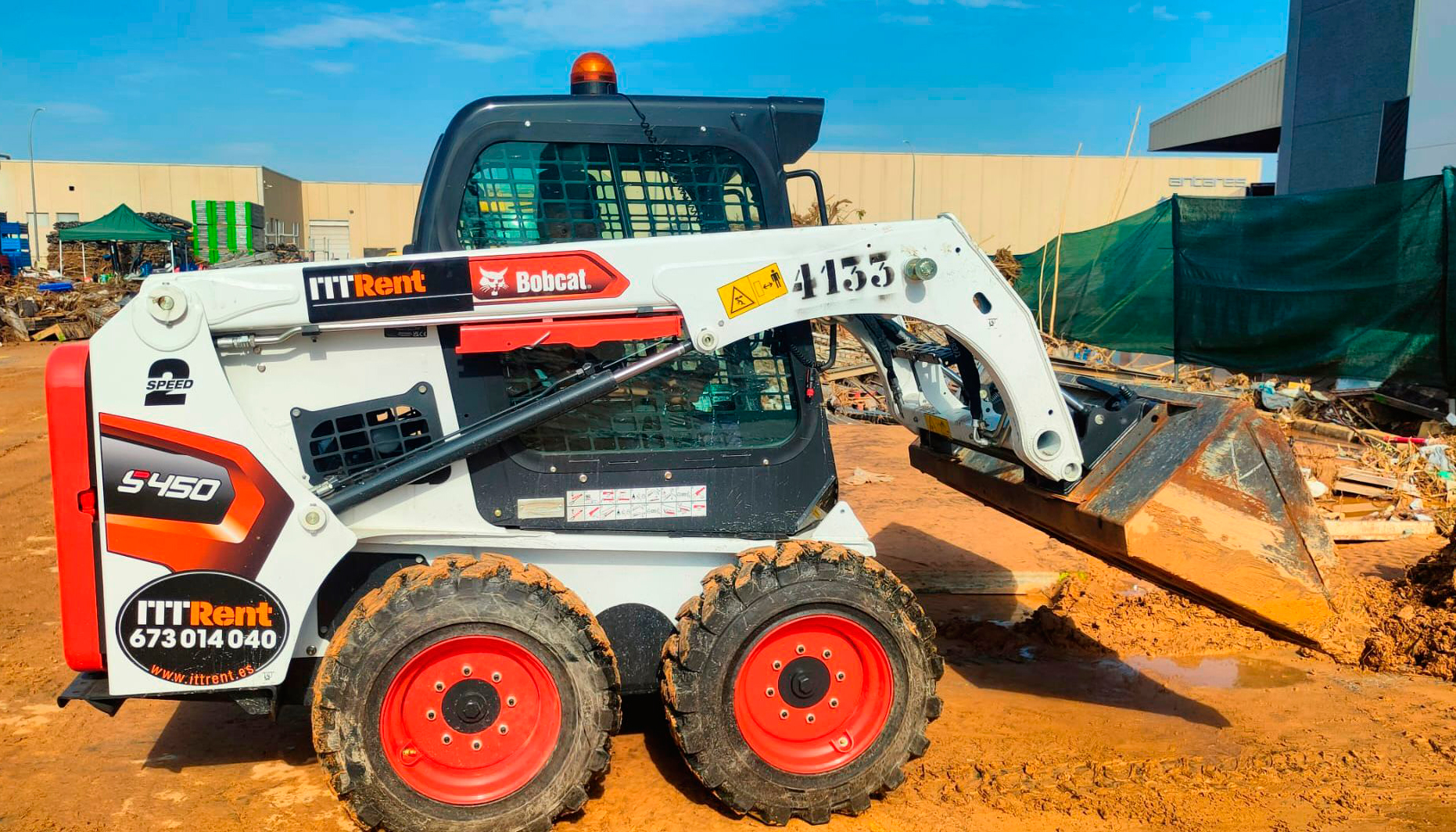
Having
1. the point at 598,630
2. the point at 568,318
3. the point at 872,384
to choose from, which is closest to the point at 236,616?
the point at 598,630

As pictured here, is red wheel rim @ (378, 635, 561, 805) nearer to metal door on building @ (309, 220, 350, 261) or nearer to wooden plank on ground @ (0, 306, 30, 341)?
wooden plank on ground @ (0, 306, 30, 341)

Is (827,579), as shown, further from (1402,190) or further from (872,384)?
(872,384)

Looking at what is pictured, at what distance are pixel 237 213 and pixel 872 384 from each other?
1181 inches

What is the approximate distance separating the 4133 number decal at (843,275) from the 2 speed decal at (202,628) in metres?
2.04

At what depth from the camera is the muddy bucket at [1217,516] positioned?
12.6 feet

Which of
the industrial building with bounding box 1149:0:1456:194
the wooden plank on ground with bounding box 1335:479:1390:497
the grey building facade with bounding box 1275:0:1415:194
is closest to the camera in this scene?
the wooden plank on ground with bounding box 1335:479:1390:497

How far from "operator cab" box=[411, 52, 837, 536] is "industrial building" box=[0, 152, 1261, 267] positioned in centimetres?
3417

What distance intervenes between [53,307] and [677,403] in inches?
983

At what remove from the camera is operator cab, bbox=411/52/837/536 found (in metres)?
3.59

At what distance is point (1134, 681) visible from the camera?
5.08 metres

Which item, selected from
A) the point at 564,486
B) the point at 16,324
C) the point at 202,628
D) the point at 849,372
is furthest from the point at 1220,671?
the point at 16,324

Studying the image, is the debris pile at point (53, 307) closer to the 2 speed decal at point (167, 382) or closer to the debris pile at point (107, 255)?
the debris pile at point (107, 255)

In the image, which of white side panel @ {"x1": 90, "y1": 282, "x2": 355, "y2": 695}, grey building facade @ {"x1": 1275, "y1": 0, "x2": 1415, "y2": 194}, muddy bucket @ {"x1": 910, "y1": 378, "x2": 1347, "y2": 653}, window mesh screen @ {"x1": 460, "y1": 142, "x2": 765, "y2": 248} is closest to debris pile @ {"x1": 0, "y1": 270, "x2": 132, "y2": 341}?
white side panel @ {"x1": 90, "y1": 282, "x2": 355, "y2": 695}

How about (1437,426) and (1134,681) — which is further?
(1437,426)
